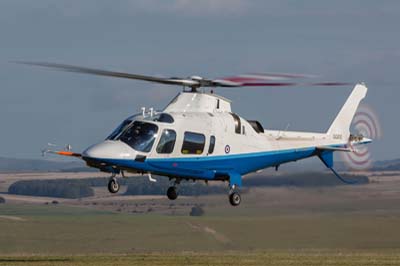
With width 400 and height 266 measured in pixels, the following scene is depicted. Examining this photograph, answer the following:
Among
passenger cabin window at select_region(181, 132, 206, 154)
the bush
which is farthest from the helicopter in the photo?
the bush

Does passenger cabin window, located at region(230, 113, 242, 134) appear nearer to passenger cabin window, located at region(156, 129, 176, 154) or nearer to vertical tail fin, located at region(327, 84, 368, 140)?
passenger cabin window, located at region(156, 129, 176, 154)

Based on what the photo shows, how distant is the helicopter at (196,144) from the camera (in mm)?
40375

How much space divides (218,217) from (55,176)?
73590mm

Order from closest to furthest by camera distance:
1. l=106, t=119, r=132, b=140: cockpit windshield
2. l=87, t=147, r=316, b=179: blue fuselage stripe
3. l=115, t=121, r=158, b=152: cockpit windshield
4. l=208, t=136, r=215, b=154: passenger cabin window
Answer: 1. l=115, t=121, r=158, b=152: cockpit windshield
2. l=106, t=119, r=132, b=140: cockpit windshield
3. l=87, t=147, r=316, b=179: blue fuselage stripe
4. l=208, t=136, r=215, b=154: passenger cabin window

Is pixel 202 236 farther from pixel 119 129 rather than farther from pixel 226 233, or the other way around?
pixel 119 129

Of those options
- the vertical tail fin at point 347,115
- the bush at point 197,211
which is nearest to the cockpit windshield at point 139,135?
the vertical tail fin at point 347,115

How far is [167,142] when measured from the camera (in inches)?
1619

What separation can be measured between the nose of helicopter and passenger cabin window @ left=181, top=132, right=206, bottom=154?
2.12 meters

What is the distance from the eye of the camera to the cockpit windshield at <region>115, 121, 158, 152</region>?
40469 mm

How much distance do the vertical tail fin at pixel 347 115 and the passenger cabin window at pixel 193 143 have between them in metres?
6.72

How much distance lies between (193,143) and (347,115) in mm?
8392

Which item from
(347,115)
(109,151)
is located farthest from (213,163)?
(347,115)

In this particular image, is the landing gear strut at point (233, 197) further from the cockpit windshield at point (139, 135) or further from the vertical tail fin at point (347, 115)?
the vertical tail fin at point (347, 115)

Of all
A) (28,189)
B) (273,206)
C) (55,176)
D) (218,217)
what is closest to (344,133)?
(273,206)
